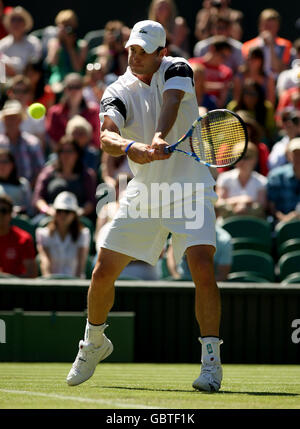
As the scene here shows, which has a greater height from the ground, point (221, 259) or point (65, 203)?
point (65, 203)

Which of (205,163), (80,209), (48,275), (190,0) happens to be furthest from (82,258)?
(190,0)

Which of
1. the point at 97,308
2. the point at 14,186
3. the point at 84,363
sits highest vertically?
the point at 14,186

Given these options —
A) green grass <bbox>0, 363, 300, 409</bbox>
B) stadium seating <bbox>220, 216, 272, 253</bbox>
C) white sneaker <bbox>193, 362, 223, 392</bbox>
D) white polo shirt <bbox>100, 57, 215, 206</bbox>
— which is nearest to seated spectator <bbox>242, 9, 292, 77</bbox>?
stadium seating <bbox>220, 216, 272, 253</bbox>

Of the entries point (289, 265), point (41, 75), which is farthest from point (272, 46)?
point (289, 265)

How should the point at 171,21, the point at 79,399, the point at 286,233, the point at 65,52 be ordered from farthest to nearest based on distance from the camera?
the point at 171,21, the point at 65,52, the point at 286,233, the point at 79,399

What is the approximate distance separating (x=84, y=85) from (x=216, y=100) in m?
1.88

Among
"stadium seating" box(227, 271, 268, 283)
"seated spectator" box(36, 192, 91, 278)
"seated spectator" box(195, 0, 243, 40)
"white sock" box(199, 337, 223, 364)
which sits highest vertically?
"seated spectator" box(195, 0, 243, 40)

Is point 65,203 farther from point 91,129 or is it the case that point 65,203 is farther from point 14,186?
point 91,129

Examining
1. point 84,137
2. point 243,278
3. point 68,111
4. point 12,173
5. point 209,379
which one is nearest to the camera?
point 209,379

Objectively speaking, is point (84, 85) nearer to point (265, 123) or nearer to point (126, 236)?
point (265, 123)

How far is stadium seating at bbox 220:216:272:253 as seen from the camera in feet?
32.5

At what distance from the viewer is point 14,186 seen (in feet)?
34.7

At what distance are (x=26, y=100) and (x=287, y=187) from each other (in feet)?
12.3

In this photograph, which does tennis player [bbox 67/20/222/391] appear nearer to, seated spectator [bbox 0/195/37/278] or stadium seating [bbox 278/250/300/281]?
seated spectator [bbox 0/195/37/278]
